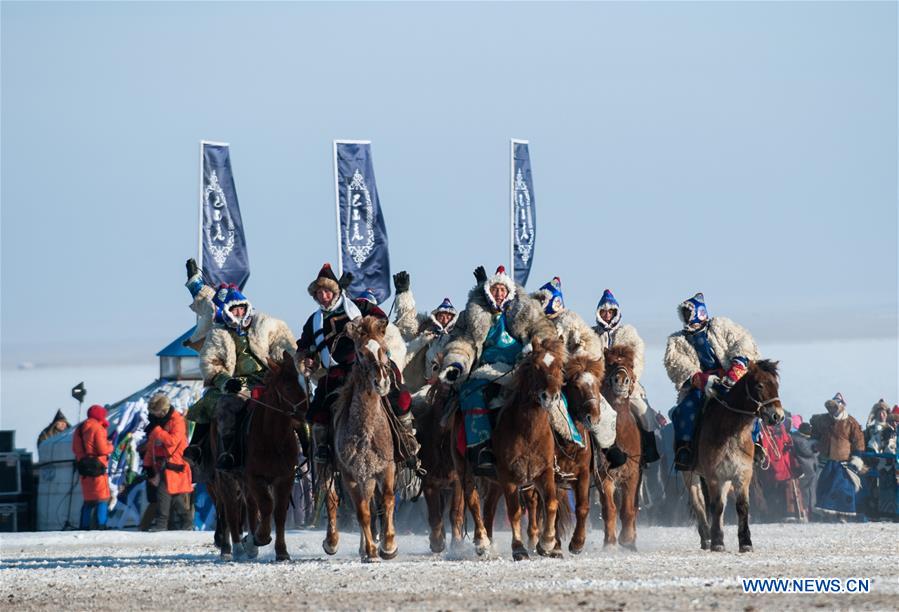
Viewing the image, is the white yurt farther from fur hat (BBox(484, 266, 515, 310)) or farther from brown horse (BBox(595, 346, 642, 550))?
fur hat (BBox(484, 266, 515, 310))

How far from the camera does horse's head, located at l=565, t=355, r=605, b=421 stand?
63.5 ft

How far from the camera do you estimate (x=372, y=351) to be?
18.7 m

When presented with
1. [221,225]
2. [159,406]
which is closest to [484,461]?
[159,406]

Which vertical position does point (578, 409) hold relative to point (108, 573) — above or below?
above

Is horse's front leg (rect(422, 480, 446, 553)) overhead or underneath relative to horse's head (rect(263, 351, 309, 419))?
underneath

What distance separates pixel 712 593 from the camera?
1454 cm

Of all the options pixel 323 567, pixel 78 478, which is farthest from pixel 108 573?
pixel 78 478

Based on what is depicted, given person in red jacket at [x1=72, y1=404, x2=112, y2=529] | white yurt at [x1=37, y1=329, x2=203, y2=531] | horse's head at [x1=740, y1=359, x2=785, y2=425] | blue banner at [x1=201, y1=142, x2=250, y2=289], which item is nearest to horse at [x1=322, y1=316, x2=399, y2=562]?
horse's head at [x1=740, y1=359, x2=785, y2=425]

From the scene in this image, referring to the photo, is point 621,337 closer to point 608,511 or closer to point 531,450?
point 608,511

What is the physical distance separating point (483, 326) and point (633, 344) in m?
3.93

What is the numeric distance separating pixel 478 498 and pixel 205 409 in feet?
10.5

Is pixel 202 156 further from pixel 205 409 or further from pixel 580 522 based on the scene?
pixel 580 522

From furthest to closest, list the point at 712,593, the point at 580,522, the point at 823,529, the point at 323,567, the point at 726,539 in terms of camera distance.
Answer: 1. the point at 823,529
2. the point at 726,539
3. the point at 580,522
4. the point at 323,567
5. the point at 712,593

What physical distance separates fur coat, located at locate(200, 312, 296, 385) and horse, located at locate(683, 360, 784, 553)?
4.40 m
